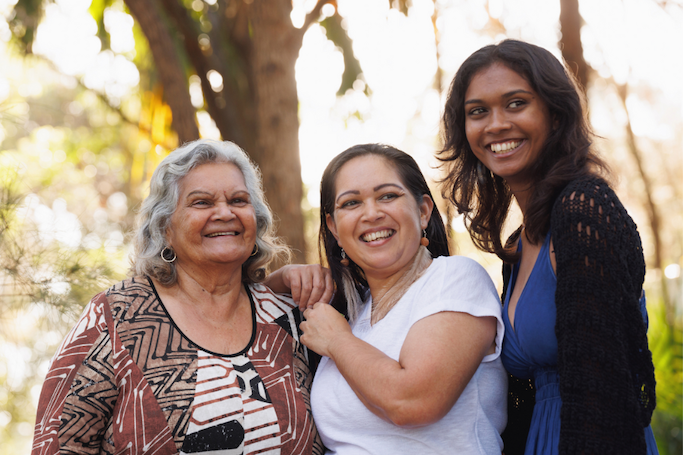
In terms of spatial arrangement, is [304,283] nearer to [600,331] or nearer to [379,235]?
[379,235]

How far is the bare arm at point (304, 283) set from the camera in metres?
2.77

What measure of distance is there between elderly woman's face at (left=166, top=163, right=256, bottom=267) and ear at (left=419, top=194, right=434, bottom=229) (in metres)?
0.83

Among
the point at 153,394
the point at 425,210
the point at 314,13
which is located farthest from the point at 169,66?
the point at 153,394

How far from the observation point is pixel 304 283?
2811mm

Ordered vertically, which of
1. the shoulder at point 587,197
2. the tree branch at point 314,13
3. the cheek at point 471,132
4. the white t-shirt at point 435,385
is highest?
the tree branch at point 314,13

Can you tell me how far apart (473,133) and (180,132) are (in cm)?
372

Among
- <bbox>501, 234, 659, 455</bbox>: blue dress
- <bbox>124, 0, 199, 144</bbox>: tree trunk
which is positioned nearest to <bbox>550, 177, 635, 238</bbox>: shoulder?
<bbox>501, 234, 659, 455</bbox>: blue dress

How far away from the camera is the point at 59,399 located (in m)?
2.15

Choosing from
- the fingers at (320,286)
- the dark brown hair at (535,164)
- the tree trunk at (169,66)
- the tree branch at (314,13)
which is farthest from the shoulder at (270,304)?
the tree branch at (314,13)

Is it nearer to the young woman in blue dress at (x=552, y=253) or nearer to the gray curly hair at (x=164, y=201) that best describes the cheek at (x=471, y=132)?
the young woman in blue dress at (x=552, y=253)

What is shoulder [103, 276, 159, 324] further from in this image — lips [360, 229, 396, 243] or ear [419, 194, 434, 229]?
ear [419, 194, 434, 229]

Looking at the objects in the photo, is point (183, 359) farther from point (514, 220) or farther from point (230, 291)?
point (514, 220)

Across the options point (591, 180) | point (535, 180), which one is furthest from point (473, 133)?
point (591, 180)

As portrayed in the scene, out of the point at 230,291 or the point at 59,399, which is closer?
the point at 59,399
